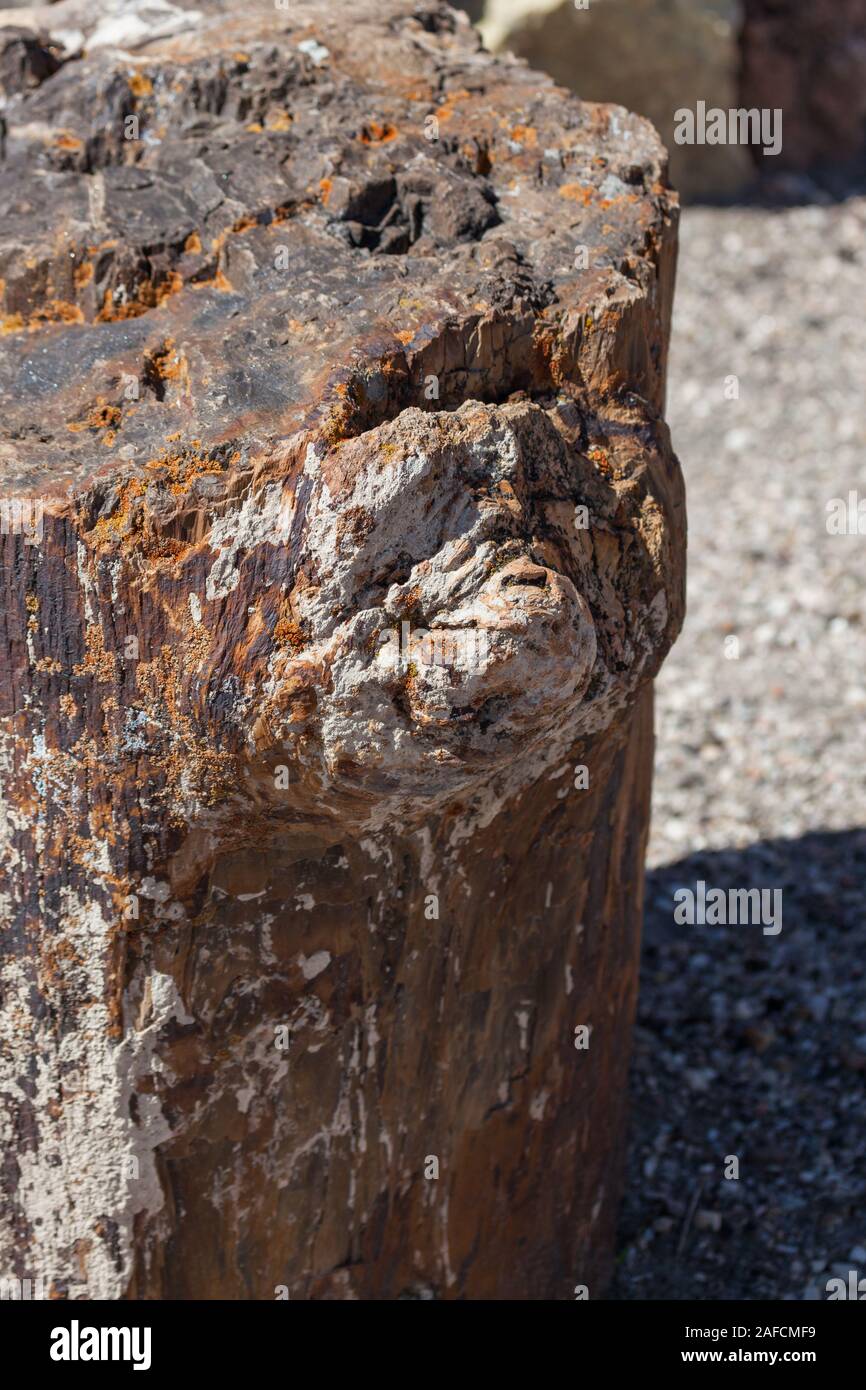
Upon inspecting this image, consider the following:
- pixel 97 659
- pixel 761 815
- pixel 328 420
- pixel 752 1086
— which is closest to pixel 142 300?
pixel 328 420

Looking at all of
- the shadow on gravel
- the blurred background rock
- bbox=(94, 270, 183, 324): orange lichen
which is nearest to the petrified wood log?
bbox=(94, 270, 183, 324): orange lichen

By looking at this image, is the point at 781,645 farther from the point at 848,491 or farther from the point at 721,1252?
the point at 721,1252

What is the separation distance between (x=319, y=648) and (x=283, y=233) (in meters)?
0.73

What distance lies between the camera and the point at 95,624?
1.75 metres

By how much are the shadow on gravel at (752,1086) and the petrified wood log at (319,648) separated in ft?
1.82

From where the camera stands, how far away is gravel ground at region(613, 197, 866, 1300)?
300 cm

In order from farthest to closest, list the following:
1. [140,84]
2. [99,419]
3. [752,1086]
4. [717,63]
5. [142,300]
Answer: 1. [717,63]
2. [752,1086]
3. [140,84]
4. [142,300]
5. [99,419]

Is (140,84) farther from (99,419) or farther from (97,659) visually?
(97,659)

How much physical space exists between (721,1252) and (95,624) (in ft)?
6.43

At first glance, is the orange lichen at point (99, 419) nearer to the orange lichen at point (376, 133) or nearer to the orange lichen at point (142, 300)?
the orange lichen at point (142, 300)

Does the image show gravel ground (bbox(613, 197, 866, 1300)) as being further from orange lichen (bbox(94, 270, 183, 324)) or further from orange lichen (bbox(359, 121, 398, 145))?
orange lichen (bbox(94, 270, 183, 324))

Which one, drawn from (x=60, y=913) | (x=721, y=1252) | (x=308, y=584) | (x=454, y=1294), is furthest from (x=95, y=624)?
(x=721, y=1252)

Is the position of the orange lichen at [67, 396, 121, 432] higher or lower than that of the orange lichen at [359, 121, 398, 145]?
lower

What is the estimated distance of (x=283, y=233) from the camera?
6.94ft
